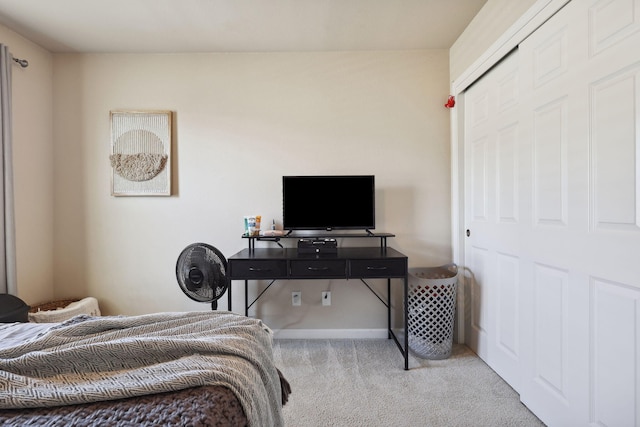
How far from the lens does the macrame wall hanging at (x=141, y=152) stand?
2.72 m

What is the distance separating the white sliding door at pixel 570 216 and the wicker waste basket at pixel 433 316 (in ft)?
0.99

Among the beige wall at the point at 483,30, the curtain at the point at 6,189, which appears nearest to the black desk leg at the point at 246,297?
the curtain at the point at 6,189

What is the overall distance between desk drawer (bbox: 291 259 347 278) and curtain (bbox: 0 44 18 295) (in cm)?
204

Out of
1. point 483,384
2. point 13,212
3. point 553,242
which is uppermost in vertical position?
point 13,212

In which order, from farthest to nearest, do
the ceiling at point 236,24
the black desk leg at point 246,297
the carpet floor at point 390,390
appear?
the black desk leg at point 246,297 < the ceiling at point 236,24 < the carpet floor at point 390,390

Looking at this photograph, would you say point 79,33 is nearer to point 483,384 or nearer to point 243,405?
point 243,405

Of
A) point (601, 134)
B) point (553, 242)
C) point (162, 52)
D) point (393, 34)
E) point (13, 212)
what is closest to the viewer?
point (601, 134)

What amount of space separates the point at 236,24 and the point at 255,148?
94 centimetres

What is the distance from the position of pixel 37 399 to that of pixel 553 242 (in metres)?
2.04

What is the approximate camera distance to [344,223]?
2.57 metres

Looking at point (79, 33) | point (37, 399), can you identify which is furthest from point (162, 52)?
point (37, 399)

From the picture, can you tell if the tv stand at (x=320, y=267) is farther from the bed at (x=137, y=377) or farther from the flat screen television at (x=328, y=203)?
the bed at (x=137, y=377)

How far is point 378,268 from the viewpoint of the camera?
7.43ft

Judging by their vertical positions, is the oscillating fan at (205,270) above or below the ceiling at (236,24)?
below
